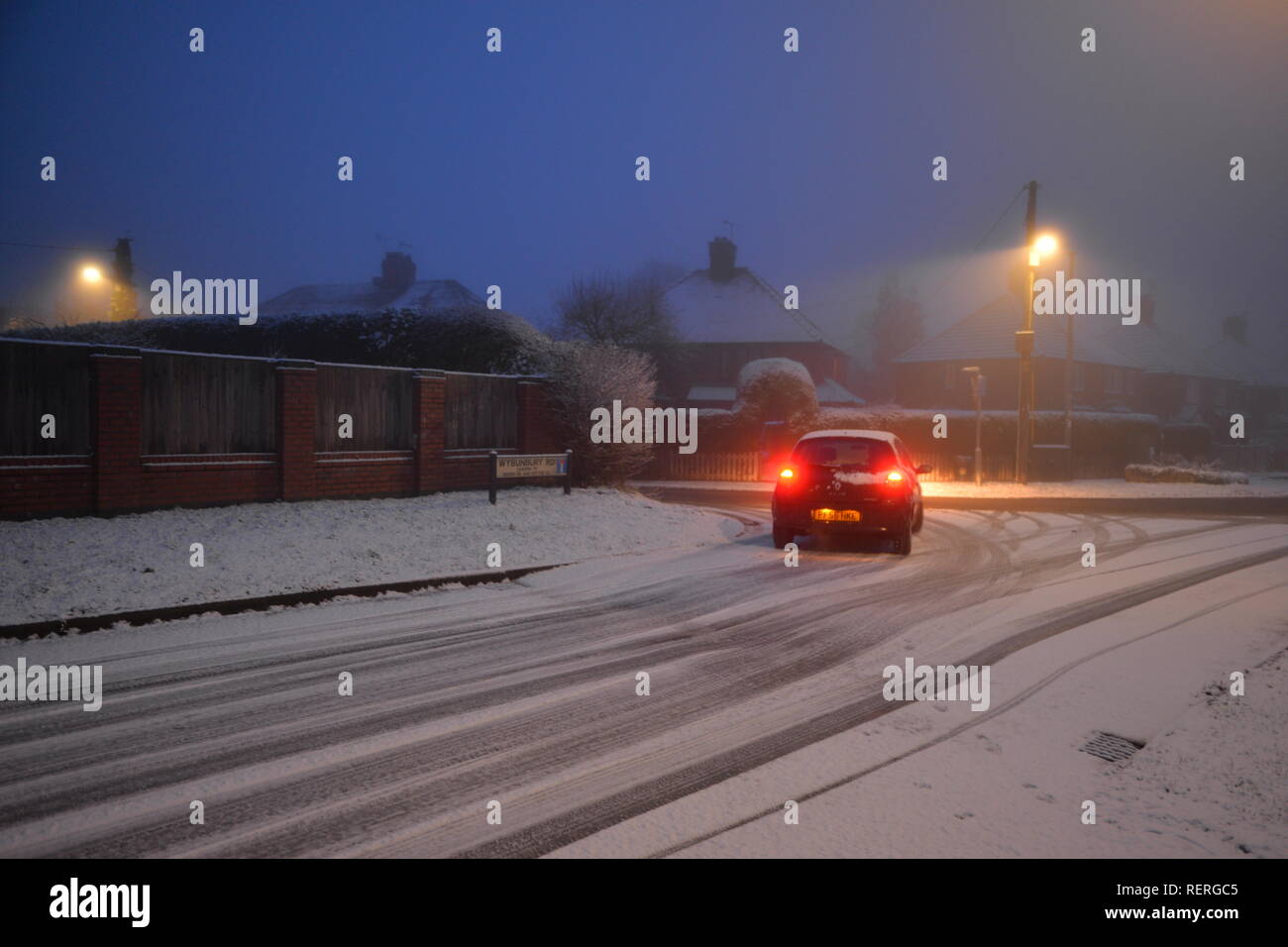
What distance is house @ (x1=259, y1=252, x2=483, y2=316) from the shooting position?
163 feet

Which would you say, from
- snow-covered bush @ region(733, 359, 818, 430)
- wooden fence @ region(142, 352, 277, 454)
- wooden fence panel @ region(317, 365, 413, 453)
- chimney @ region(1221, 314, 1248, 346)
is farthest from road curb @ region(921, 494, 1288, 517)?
chimney @ region(1221, 314, 1248, 346)

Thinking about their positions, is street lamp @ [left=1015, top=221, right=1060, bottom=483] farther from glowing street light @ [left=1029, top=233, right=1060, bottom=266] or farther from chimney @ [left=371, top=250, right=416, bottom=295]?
chimney @ [left=371, top=250, right=416, bottom=295]

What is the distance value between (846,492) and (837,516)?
0.38 metres

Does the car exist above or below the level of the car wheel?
above

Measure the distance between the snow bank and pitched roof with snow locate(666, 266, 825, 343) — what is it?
39258mm

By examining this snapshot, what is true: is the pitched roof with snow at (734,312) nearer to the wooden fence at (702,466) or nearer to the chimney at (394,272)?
the chimney at (394,272)

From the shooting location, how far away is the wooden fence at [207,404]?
12852mm

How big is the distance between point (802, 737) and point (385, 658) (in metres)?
3.60

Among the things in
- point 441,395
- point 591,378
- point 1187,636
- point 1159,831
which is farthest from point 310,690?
point 591,378

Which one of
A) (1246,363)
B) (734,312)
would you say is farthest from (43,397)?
(1246,363)

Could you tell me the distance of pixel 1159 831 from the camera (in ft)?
13.6
